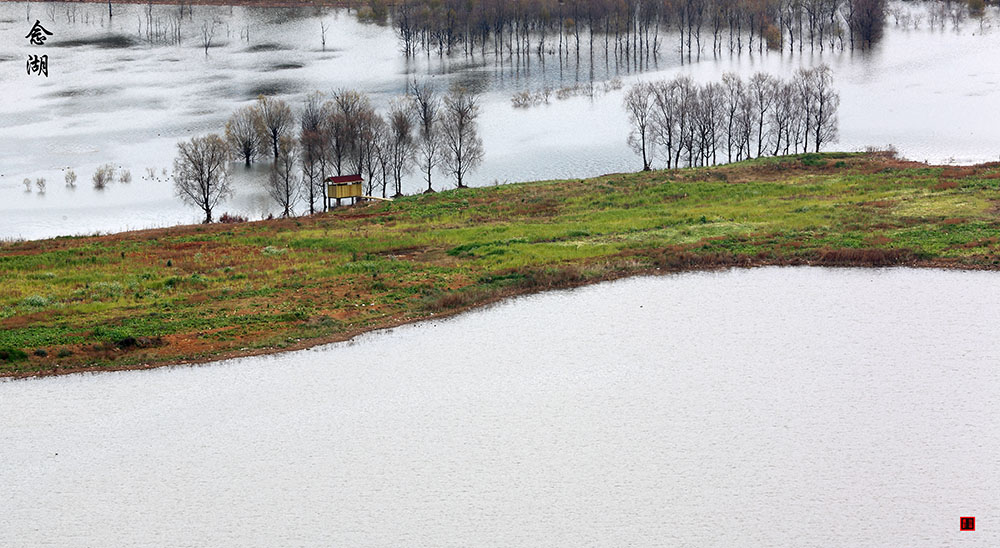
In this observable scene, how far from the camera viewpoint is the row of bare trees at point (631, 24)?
157000mm

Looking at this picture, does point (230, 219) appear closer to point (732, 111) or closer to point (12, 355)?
point (12, 355)

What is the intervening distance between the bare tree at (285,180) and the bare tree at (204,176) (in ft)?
13.1

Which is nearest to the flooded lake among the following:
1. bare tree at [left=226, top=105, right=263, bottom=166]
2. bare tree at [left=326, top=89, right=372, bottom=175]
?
bare tree at [left=226, top=105, right=263, bottom=166]

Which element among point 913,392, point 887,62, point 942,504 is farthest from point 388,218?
point 887,62

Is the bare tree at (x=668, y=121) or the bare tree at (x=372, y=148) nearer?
the bare tree at (x=372, y=148)

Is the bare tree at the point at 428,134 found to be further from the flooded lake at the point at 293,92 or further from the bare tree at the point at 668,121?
the bare tree at the point at 668,121

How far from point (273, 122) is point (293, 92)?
32957 millimetres

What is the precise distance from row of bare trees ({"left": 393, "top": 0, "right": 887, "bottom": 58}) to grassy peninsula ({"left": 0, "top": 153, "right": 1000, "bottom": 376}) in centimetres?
8801

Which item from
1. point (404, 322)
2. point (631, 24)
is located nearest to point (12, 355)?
point (404, 322)

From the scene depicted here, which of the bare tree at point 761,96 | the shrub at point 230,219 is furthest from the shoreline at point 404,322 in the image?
the bare tree at point 761,96

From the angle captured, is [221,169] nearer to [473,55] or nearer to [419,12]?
[473,55]

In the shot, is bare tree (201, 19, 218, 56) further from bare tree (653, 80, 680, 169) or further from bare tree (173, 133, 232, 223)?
bare tree (653, 80, 680, 169)

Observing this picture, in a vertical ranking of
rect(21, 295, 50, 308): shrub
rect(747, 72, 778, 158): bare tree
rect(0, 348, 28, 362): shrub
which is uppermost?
rect(747, 72, 778, 158): bare tree

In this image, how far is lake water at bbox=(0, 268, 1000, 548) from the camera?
27703mm
